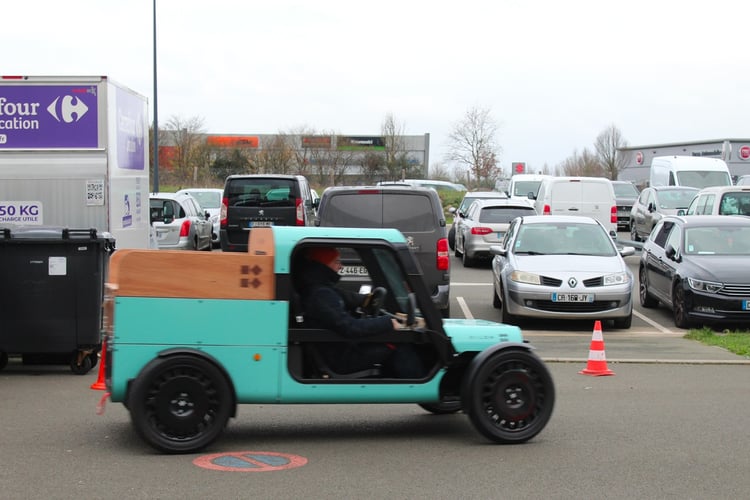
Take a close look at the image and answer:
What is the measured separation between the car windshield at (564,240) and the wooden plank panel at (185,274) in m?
8.64

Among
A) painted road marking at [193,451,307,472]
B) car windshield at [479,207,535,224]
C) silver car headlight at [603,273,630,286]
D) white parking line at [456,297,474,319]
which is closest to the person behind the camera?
painted road marking at [193,451,307,472]

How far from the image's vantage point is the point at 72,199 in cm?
1291

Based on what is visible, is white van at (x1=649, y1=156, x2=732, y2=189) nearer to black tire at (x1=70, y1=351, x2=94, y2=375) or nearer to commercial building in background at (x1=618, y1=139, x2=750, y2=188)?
commercial building in background at (x1=618, y1=139, x2=750, y2=188)

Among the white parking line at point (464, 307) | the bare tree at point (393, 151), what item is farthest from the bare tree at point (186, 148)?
the white parking line at point (464, 307)

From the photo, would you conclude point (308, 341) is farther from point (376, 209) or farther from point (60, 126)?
point (60, 126)

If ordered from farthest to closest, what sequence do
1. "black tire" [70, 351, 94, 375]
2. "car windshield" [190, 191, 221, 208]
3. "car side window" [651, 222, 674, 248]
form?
"car windshield" [190, 191, 221, 208], "car side window" [651, 222, 674, 248], "black tire" [70, 351, 94, 375]

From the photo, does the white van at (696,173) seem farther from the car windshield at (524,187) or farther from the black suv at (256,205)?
the black suv at (256,205)

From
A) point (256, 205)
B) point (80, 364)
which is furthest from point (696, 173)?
point (80, 364)

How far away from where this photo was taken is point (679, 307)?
1417 centimetres

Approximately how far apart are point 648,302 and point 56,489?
12533 millimetres

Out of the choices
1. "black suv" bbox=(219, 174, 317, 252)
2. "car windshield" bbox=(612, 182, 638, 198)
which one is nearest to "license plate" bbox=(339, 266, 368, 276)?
"black suv" bbox=(219, 174, 317, 252)

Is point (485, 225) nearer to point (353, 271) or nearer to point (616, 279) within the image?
point (616, 279)

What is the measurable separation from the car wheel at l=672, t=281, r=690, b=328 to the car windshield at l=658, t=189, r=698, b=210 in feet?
48.9

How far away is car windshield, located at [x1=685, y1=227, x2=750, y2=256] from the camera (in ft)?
47.9
